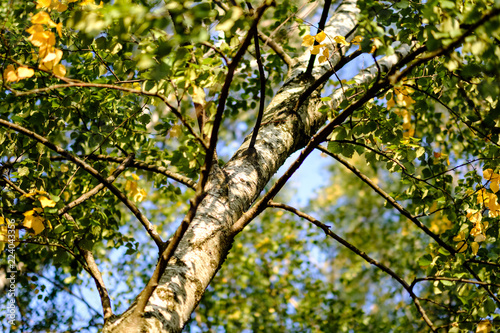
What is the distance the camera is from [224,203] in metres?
1.87

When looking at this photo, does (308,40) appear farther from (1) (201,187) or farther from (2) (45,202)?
(2) (45,202)

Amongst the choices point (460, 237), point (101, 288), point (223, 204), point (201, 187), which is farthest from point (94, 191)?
point (460, 237)

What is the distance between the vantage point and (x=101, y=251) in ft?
18.0

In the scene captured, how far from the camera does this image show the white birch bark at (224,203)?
1.48 metres

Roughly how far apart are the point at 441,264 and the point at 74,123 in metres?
A: 2.39

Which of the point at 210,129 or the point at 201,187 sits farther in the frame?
the point at 210,129

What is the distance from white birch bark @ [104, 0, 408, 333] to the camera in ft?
4.84

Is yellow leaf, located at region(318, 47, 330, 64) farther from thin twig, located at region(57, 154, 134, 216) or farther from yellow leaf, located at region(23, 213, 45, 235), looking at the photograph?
yellow leaf, located at region(23, 213, 45, 235)

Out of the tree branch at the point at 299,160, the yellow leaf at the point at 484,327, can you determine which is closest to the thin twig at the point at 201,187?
the tree branch at the point at 299,160

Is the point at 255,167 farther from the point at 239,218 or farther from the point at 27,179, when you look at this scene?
the point at 27,179

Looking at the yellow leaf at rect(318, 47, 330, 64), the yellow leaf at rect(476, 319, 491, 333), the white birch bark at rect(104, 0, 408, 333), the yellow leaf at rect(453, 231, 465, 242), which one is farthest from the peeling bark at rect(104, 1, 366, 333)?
the yellow leaf at rect(476, 319, 491, 333)

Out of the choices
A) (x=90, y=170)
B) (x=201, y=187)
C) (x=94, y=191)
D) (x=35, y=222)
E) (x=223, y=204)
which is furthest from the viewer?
(x=94, y=191)

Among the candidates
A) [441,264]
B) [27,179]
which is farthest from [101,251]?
[441,264]

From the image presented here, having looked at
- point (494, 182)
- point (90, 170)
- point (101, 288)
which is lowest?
point (101, 288)
